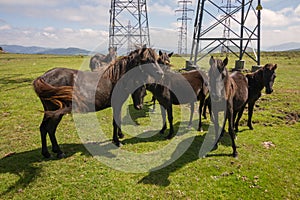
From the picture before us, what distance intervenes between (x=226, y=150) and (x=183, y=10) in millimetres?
46984

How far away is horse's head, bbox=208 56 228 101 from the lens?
4.49m

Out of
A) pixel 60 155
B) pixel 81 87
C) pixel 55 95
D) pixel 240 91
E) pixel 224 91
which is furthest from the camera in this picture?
pixel 240 91

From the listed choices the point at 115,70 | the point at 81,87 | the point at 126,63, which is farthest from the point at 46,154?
the point at 126,63

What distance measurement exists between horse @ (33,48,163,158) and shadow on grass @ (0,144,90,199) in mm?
313

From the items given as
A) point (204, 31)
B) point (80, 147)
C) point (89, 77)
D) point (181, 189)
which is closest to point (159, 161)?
point (181, 189)

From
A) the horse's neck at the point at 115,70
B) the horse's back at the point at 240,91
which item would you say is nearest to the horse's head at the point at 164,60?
the horse's neck at the point at 115,70

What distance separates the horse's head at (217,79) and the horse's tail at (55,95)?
316cm

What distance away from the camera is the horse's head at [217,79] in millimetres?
4492

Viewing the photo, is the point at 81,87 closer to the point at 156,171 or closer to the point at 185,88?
the point at 156,171

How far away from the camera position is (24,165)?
455 cm

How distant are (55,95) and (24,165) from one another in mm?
1755

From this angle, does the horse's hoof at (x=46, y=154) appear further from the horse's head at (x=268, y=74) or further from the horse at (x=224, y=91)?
the horse's head at (x=268, y=74)

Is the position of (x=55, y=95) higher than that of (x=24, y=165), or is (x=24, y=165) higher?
(x=55, y=95)

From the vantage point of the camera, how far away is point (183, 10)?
46594 millimetres
